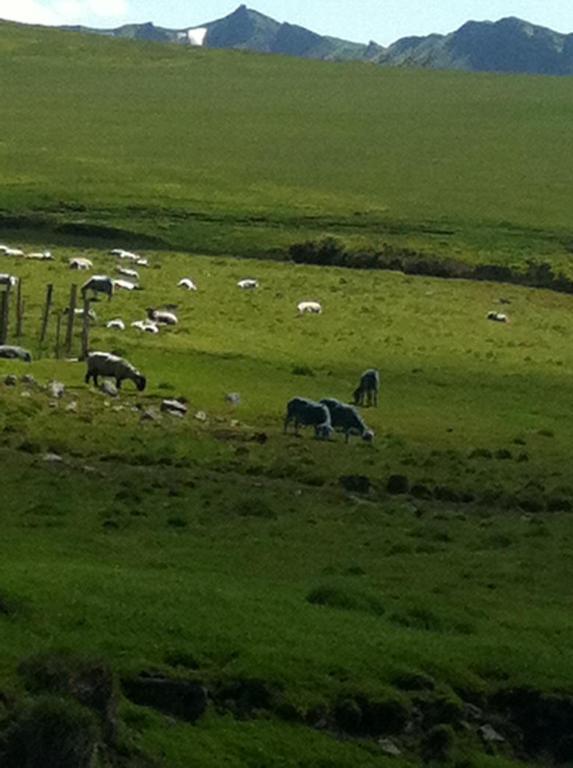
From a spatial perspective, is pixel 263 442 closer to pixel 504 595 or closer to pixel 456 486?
pixel 456 486

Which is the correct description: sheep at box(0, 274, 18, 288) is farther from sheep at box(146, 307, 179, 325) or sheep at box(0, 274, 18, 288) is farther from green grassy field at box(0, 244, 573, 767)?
sheep at box(146, 307, 179, 325)

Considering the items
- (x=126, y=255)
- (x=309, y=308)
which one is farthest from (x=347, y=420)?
(x=126, y=255)

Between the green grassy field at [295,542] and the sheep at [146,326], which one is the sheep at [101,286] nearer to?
the green grassy field at [295,542]

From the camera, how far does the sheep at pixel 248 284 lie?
63.8m

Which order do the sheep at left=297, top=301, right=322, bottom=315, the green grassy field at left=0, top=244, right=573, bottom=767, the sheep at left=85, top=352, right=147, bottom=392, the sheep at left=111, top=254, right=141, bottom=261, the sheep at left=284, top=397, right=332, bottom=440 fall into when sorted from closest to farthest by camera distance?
the green grassy field at left=0, top=244, right=573, bottom=767, the sheep at left=284, top=397, right=332, bottom=440, the sheep at left=85, top=352, right=147, bottom=392, the sheep at left=297, top=301, right=322, bottom=315, the sheep at left=111, top=254, right=141, bottom=261

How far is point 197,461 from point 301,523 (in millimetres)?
5465

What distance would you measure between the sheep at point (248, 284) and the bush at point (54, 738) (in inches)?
2010

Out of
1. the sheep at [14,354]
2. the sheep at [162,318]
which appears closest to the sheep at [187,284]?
the sheep at [162,318]

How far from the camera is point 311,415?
34.8 m

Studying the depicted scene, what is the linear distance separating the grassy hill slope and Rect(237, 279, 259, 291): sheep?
1503cm

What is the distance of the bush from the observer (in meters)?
12.5

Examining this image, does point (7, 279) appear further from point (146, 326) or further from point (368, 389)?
point (368, 389)

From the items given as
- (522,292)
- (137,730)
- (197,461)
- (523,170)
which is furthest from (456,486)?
(523,170)

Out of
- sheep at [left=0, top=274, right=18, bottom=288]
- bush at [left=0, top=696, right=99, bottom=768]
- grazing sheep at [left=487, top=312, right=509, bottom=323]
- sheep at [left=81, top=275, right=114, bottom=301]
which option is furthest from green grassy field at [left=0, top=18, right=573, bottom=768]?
sheep at [left=0, top=274, right=18, bottom=288]
